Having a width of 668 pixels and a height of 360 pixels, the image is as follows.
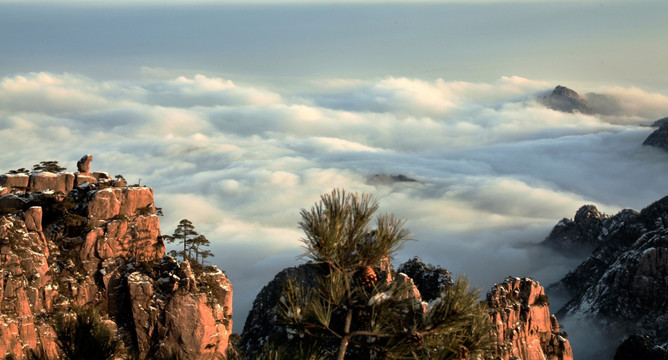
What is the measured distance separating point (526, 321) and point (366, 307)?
85589 mm

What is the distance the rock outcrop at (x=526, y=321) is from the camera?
91688mm

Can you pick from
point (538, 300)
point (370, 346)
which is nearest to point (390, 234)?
point (370, 346)

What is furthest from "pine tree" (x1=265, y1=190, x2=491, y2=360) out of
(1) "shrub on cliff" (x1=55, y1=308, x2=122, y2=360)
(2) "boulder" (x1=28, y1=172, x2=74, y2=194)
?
(2) "boulder" (x1=28, y1=172, x2=74, y2=194)

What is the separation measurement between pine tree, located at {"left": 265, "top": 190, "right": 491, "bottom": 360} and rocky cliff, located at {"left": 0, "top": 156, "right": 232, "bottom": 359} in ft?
145

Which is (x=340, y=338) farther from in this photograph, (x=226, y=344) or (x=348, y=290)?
(x=226, y=344)

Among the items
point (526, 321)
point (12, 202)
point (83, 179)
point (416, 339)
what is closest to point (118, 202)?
point (83, 179)

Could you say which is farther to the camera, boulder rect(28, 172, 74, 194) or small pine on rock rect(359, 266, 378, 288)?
boulder rect(28, 172, 74, 194)

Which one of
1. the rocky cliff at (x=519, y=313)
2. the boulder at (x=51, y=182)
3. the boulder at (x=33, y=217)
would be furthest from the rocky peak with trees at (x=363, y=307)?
the rocky cliff at (x=519, y=313)

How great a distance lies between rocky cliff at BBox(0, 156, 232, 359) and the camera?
59531 mm

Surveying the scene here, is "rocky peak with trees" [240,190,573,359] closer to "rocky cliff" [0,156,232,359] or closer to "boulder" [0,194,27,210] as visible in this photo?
"rocky cliff" [0,156,232,359]

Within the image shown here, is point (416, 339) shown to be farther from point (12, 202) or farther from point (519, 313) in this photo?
point (519, 313)

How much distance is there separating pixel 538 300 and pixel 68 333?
88.9m

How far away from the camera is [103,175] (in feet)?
228

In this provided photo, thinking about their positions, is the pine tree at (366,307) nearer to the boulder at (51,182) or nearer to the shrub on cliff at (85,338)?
the shrub on cliff at (85,338)
